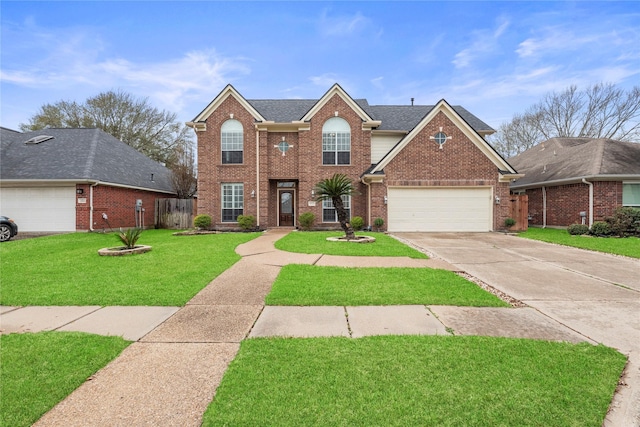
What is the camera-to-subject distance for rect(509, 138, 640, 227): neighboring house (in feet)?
49.1

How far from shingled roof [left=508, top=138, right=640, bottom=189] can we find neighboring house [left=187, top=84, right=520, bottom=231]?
13.6 ft

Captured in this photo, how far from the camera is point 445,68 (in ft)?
57.9

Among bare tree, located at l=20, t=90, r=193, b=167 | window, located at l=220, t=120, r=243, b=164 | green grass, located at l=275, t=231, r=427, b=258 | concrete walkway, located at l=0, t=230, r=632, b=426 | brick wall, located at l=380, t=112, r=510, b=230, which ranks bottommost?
concrete walkway, located at l=0, t=230, r=632, b=426

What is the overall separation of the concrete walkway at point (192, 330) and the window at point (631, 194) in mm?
16572

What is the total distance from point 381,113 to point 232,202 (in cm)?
1123

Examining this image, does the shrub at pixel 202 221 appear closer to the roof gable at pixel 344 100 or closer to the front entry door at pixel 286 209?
the front entry door at pixel 286 209

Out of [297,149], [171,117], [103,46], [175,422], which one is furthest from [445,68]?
[171,117]

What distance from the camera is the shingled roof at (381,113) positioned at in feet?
59.2

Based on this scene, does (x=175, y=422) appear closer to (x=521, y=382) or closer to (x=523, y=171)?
(x=521, y=382)

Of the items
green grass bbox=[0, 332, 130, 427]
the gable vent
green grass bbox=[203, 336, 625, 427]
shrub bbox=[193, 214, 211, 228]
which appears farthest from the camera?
the gable vent

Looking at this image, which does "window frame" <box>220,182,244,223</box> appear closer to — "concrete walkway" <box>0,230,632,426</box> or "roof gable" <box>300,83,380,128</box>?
"roof gable" <box>300,83,380,128</box>

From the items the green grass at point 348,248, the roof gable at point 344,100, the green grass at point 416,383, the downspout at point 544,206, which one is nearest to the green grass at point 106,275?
the green grass at point 348,248

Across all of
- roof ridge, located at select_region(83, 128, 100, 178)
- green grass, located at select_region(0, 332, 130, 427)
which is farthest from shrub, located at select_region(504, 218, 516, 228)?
roof ridge, located at select_region(83, 128, 100, 178)

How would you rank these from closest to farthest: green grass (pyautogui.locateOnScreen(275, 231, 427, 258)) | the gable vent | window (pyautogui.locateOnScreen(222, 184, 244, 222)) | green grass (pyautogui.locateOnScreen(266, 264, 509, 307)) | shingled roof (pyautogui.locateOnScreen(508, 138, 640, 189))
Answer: green grass (pyautogui.locateOnScreen(266, 264, 509, 307)) → green grass (pyautogui.locateOnScreen(275, 231, 427, 258)) → shingled roof (pyautogui.locateOnScreen(508, 138, 640, 189)) → window (pyautogui.locateOnScreen(222, 184, 244, 222)) → the gable vent
